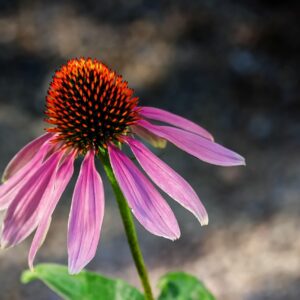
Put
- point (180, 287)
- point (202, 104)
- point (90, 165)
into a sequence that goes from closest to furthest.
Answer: point (90, 165)
point (180, 287)
point (202, 104)

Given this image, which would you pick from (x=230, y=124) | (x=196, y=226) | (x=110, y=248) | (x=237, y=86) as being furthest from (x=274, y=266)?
(x=237, y=86)

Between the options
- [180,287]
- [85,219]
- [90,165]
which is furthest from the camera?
[180,287]

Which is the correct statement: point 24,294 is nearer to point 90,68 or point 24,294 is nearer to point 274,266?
point 274,266

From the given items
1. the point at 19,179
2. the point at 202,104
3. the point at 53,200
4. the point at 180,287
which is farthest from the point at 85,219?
the point at 202,104

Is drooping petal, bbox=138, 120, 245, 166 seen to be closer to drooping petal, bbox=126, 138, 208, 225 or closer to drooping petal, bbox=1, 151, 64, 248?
drooping petal, bbox=126, 138, 208, 225

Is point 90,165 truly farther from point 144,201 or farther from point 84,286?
point 84,286

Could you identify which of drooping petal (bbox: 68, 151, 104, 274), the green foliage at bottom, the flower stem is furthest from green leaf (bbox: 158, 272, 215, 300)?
drooping petal (bbox: 68, 151, 104, 274)
